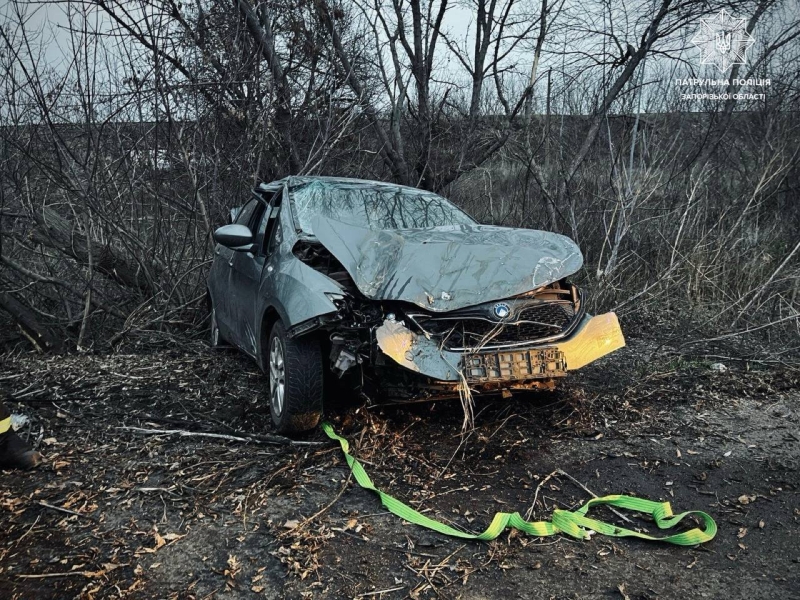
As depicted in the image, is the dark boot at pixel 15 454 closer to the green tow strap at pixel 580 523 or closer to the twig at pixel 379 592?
the green tow strap at pixel 580 523

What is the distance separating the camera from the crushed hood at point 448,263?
12.3 ft

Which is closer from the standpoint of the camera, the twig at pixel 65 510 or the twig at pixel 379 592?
the twig at pixel 379 592

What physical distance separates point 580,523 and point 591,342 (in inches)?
51.0

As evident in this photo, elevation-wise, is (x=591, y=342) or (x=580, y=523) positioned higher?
(x=591, y=342)

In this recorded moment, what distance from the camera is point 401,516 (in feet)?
10.4

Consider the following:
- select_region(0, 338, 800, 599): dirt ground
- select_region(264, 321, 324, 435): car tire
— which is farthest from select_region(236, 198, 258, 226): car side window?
select_region(264, 321, 324, 435): car tire

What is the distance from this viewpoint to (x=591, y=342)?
407cm

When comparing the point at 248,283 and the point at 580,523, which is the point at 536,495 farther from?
the point at 248,283

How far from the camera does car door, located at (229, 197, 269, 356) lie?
189 inches

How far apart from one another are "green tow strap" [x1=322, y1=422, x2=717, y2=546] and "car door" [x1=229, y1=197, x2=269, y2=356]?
76.7 inches

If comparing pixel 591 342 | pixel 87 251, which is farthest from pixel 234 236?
pixel 87 251

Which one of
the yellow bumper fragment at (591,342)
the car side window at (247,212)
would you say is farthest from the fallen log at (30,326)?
the yellow bumper fragment at (591,342)

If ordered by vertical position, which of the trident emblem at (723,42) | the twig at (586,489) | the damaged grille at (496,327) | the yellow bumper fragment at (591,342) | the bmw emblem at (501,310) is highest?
the trident emblem at (723,42)

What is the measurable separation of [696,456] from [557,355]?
112 centimetres
